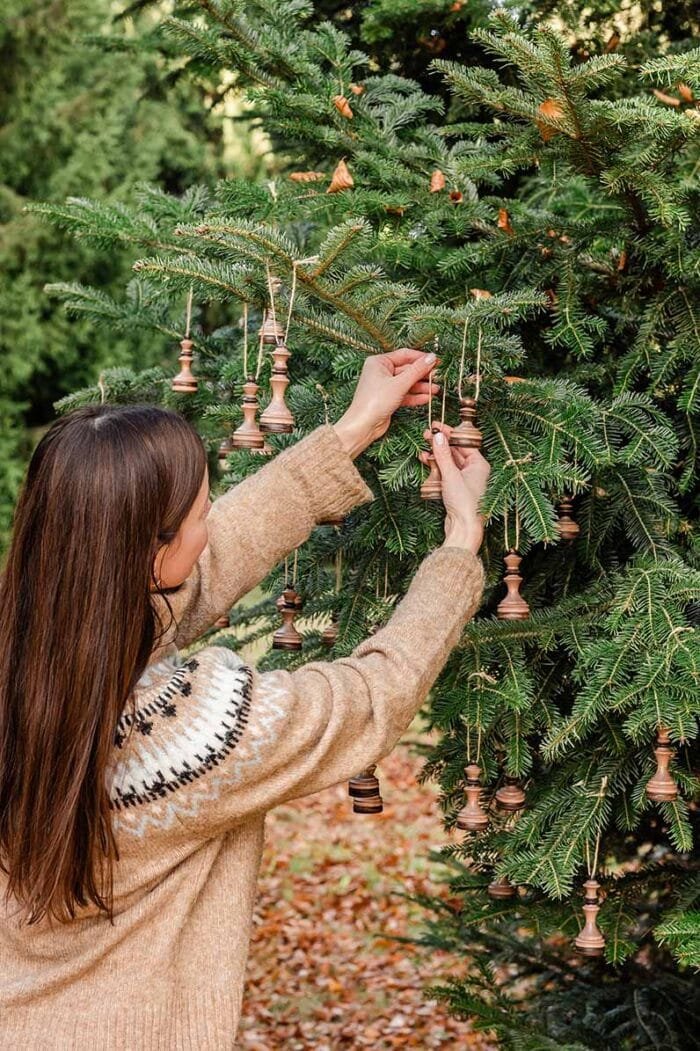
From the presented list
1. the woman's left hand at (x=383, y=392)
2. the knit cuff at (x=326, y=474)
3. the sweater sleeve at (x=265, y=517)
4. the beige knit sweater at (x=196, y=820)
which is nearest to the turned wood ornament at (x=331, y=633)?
the sweater sleeve at (x=265, y=517)

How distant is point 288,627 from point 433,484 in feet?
2.05

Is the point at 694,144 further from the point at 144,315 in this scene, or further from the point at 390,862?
the point at 390,862

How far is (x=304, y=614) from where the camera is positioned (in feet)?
9.51

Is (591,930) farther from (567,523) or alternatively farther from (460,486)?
(460,486)

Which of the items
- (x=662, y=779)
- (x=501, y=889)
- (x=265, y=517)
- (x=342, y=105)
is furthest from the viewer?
(x=501, y=889)

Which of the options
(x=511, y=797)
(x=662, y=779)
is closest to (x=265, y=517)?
(x=511, y=797)

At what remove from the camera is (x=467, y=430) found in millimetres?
2053

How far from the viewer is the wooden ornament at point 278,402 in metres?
2.02

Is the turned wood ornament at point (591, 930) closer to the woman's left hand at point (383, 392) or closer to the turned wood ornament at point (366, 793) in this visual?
the turned wood ornament at point (366, 793)

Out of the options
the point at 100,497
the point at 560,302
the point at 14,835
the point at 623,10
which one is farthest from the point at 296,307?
the point at 623,10

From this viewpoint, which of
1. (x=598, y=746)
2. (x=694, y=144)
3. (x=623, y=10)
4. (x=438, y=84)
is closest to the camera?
(x=694, y=144)

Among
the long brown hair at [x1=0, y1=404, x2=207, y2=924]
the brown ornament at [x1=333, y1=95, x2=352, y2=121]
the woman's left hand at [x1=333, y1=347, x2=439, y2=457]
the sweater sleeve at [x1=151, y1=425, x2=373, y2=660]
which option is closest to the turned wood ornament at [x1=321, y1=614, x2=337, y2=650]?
the sweater sleeve at [x1=151, y1=425, x2=373, y2=660]

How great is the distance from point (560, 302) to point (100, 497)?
3.70 ft

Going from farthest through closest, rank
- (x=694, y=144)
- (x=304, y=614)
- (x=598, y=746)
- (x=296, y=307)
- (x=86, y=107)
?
(x=86, y=107), (x=304, y=614), (x=598, y=746), (x=296, y=307), (x=694, y=144)
